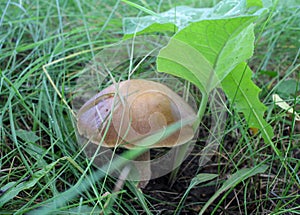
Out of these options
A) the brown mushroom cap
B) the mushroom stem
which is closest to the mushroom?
the brown mushroom cap

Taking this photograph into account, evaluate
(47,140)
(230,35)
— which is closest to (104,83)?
(47,140)

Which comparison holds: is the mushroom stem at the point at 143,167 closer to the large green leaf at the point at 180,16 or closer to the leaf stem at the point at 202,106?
the leaf stem at the point at 202,106

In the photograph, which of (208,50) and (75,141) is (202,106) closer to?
(208,50)

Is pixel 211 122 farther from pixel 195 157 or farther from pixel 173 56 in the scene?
pixel 173 56

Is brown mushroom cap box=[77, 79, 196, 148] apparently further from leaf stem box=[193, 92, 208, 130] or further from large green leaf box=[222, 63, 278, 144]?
large green leaf box=[222, 63, 278, 144]

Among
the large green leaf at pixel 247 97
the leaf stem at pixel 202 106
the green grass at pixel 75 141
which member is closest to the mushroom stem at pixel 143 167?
the green grass at pixel 75 141
